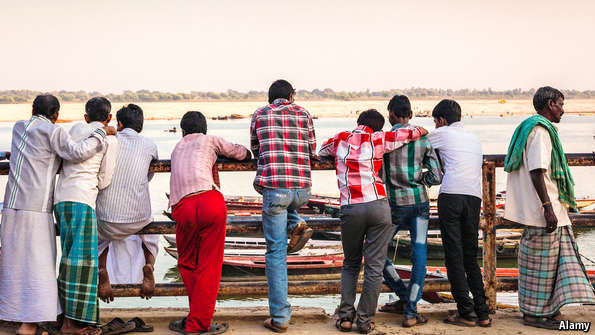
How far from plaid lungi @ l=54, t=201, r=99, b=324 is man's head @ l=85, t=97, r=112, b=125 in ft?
2.01

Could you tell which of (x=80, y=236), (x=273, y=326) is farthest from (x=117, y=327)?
(x=273, y=326)

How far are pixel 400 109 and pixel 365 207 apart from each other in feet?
2.55

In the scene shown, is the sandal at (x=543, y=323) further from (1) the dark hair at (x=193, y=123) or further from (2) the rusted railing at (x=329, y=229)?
(1) the dark hair at (x=193, y=123)

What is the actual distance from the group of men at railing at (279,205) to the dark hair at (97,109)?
0.4 inches

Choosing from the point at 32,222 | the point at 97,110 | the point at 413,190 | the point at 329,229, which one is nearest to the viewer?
the point at 32,222

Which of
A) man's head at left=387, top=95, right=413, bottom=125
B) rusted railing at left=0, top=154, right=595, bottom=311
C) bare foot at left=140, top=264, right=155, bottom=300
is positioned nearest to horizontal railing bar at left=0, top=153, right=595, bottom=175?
rusted railing at left=0, top=154, right=595, bottom=311

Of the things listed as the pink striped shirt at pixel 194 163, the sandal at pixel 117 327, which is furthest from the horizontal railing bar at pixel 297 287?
the pink striped shirt at pixel 194 163

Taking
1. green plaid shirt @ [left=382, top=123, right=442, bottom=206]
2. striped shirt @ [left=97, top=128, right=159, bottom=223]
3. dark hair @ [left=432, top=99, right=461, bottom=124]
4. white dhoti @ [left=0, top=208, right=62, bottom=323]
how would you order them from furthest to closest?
dark hair @ [left=432, top=99, right=461, bottom=124], green plaid shirt @ [left=382, top=123, right=442, bottom=206], striped shirt @ [left=97, top=128, right=159, bottom=223], white dhoti @ [left=0, top=208, right=62, bottom=323]

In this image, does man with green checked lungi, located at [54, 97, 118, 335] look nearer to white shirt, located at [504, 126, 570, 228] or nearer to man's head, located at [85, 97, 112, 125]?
man's head, located at [85, 97, 112, 125]

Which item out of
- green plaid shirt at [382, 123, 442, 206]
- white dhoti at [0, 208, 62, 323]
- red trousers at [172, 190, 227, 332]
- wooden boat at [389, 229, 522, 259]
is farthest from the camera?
wooden boat at [389, 229, 522, 259]

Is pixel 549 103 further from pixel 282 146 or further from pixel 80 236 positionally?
pixel 80 236

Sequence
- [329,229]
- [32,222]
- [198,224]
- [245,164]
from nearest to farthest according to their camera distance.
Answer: [32,222] → [198,224] → [245,164] → [329,229]

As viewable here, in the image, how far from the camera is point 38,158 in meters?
4.00

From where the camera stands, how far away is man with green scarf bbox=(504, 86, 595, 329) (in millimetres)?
4199
